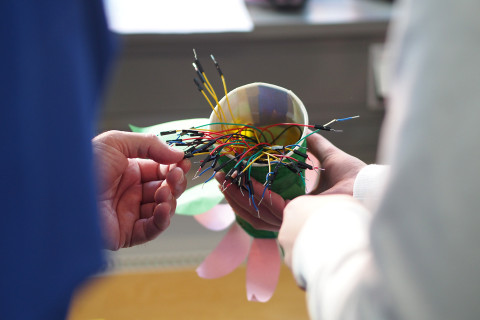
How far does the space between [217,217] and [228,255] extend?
6 cm

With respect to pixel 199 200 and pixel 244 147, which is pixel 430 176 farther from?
pixel 199 200

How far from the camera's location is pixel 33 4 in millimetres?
320

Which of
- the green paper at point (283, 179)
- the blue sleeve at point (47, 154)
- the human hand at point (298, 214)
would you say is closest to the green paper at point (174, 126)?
the green paper at point (283, 179)

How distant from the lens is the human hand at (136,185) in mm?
704

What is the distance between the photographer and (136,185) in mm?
755

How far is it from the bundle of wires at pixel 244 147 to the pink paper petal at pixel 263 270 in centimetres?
12

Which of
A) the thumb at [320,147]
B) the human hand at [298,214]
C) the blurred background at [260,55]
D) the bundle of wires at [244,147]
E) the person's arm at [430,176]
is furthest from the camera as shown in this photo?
the blurred background at [260,55]

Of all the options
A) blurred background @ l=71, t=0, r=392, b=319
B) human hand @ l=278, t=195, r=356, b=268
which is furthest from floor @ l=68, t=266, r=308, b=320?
blurred background @ l=71, t=0, r=392, b=319

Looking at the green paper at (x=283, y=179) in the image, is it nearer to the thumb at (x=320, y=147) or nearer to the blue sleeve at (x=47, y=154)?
the thumb at (x=320, y=147)

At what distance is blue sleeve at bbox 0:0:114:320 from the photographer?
32 centimetres

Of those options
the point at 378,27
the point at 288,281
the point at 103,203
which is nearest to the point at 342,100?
the point at 378,27

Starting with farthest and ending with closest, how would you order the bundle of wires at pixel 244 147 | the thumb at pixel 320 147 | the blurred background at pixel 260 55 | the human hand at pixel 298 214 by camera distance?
1. the blurred background at pixel 260 55
2. the thumb at pixel 320 147
3. the bundle of wires at pixel 244 147
4. the human hand at pixel 298 214

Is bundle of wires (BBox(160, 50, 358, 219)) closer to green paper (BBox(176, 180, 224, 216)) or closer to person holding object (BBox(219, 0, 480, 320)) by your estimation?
green paper (BBox(176, 180, 224, 216))

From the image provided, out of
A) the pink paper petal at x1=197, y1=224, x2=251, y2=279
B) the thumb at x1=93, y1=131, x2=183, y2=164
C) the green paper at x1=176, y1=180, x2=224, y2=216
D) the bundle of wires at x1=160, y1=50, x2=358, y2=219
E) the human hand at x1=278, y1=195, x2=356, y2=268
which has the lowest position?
the pink paper petal at x1=197, y1=224, x2=251, y2=279
